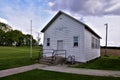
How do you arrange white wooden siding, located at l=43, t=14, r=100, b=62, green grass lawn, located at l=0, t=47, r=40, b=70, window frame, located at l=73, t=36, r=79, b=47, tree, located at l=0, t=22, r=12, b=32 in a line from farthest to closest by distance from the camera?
Answer: tree, located at l=0, t=22, r=12, b=32
window frame, located at l=73, t=36, r=79, b=47
white wooden siding, located at l=43, t=14, r=100, b=62
green grass lawn, located at l=0, t=47, r=40, b=70

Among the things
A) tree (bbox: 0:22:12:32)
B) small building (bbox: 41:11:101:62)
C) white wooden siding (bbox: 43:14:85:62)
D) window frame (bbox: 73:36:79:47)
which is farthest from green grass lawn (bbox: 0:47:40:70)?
tree (bbox: 0:22:12:32)

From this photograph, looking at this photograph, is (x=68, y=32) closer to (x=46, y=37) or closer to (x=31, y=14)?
(x=46, y=37)

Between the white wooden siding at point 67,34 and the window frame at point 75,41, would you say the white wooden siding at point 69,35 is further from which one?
the window frame at point 75,41

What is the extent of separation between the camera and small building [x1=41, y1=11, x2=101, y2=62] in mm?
16391

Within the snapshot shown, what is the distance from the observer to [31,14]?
2447 centimetres

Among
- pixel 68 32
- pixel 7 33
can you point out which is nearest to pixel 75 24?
pixel 68 32

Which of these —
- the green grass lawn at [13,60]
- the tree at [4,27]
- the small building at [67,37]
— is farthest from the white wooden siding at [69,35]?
the tree at [4,27]

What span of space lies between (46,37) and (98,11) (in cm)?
806

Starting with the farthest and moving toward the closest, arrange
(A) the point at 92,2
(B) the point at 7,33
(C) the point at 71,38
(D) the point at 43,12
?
1. (B) the point at 7,33
2. (D) the point at 43,12
3. (C) the point at 71,38
4. (A) the point at 92,2

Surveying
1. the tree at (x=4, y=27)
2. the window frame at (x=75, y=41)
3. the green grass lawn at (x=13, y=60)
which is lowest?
the green grass lawn at (x=13, y=60)

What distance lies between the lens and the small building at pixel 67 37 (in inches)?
645

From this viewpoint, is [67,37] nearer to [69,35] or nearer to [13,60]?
[69,35]

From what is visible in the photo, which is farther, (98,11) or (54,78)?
(98,11)

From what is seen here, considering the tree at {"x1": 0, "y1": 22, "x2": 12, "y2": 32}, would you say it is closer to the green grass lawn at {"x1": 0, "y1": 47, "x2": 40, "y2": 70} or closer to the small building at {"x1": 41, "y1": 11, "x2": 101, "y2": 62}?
the green grass lawn at {"x1": 0, "y1": 47, "x2": 40, "y2": 70}
